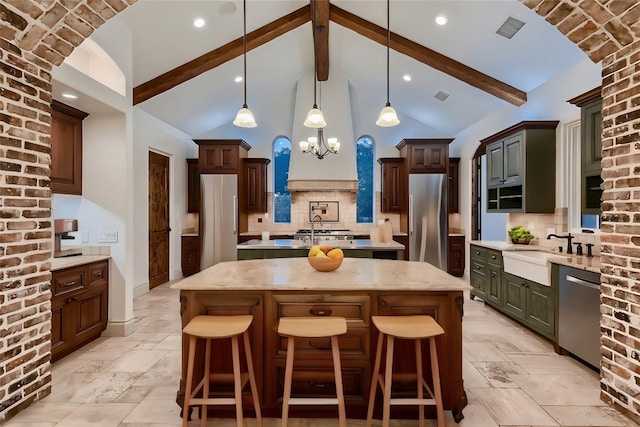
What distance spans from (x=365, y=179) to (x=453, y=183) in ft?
6.27

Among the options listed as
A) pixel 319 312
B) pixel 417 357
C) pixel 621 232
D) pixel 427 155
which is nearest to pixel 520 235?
pixel 621 232

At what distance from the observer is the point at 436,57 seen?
500 centimetres

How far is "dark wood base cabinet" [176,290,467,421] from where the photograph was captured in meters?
2.20

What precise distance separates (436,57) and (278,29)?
7.74ft

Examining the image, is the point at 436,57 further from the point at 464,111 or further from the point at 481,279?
the point at 481,279

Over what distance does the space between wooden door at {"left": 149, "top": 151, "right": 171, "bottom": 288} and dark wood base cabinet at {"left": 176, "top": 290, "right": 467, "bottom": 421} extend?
4.28 meters

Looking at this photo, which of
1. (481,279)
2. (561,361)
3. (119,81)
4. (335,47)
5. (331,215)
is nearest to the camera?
(561,361)

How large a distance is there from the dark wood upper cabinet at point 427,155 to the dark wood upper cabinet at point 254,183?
10.0ft

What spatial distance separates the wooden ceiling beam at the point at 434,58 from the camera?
4.95 m

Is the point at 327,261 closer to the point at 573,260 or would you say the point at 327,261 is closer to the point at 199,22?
the point at 573,260

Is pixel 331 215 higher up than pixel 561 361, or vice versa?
pixel 331 215

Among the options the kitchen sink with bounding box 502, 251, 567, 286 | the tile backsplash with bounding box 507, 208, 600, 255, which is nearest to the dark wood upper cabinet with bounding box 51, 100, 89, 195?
the kitchen sink with bounding box 502, 251, 567, 286

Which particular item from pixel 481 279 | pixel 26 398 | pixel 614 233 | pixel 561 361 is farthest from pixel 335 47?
pixel 26 398

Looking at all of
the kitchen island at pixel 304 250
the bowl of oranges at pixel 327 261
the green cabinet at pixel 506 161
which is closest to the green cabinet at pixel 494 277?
the green cabinet at pixel 506 161
